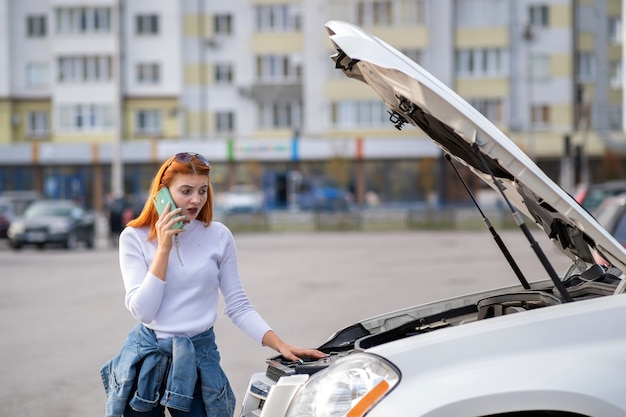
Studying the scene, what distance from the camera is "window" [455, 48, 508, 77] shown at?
54.7 m

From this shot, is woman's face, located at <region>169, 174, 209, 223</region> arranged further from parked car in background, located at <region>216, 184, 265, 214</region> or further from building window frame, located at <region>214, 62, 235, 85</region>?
building window frame, located at <region>214, 62, 235, 85</region>

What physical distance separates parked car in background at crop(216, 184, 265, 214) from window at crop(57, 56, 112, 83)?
457 inches

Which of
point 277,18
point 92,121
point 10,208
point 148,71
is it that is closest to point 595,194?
point 10,208

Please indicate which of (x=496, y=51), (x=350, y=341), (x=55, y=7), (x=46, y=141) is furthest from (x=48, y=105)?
(x=350, y=341)

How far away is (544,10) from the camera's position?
182 feet

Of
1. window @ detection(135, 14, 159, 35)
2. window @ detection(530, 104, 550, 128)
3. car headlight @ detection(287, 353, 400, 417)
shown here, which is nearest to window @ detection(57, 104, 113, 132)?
A: window @ detection(135, 14, 159, 35)

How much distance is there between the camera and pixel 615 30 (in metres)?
56.4

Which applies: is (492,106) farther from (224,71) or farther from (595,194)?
(595,194)

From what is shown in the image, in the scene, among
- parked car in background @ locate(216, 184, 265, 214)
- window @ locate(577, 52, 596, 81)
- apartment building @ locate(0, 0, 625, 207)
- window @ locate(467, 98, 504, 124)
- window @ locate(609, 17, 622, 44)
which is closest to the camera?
parked car in background @ locate(216, 184, 265, 214)

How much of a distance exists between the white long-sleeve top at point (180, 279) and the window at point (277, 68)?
5352cm

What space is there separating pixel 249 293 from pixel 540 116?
141 ft

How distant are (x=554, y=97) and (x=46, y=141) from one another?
101 feet

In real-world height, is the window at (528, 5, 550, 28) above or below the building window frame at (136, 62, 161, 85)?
above

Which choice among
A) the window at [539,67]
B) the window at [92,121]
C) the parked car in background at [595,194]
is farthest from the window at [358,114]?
the parked car in background at [595,194]
